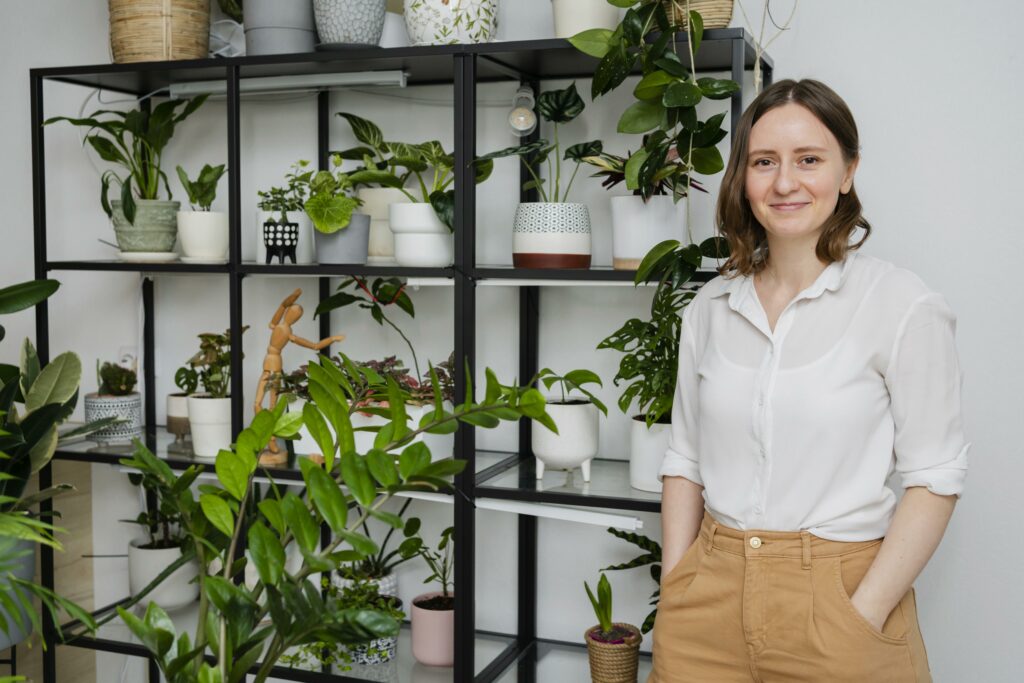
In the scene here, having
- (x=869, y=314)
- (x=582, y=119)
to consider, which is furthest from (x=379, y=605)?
(x=869, y=314)

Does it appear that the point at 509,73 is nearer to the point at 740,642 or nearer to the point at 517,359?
the point at 517,359

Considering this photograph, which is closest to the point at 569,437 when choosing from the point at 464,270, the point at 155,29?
the point at 464,270

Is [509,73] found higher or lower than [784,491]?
higher

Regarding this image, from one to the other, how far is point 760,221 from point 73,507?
2206 millimetres

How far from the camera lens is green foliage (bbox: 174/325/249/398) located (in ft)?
8.55

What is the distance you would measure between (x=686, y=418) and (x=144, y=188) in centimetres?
163

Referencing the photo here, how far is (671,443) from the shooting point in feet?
6.15

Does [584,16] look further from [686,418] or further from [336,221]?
[686,418]

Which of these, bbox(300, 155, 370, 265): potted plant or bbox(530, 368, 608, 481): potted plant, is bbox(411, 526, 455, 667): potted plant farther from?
bbox(300, 155, 370, 265): potted plant

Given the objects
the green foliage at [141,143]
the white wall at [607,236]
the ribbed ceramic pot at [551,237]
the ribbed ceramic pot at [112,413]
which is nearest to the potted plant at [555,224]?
the ribbed ceramic pot at [551,237]

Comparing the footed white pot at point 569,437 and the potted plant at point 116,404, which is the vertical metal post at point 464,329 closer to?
the footed white pot at point 569,437

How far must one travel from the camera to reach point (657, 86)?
1939mm

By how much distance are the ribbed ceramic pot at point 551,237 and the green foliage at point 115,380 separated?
120 cm

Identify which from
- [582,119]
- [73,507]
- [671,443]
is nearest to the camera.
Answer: [671,443]
